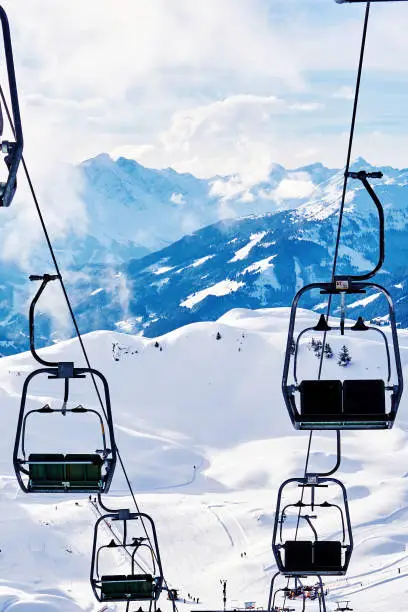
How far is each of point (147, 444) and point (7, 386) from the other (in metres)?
27.5

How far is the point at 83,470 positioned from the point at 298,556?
17.4ft

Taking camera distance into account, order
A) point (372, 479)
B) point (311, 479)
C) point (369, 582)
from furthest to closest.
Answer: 1. point (372, 479)
2. point (369, 582)
3. point (311, 479)

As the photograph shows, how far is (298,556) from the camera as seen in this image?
58.6ft

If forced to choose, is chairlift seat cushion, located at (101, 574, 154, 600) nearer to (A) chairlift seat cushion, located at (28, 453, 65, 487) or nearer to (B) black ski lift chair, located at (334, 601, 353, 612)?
(A) chairlift seat cushion, located at (28, 453, 65, 487)

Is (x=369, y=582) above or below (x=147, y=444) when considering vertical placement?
above

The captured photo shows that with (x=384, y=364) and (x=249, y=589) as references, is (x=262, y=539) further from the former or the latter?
(x=384, y=364)

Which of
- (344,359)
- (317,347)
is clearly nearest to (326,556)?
(344,359)

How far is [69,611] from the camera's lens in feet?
193

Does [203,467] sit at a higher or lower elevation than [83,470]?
lower

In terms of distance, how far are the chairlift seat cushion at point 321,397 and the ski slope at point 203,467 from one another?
4953 centimetres

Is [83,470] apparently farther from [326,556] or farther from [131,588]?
[131,588]

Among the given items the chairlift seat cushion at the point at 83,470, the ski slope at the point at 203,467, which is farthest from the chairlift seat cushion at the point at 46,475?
the ski slope at the point at 203,467

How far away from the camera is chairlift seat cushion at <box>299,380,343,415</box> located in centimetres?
1200

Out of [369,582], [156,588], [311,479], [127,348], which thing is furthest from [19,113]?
[127,348]
